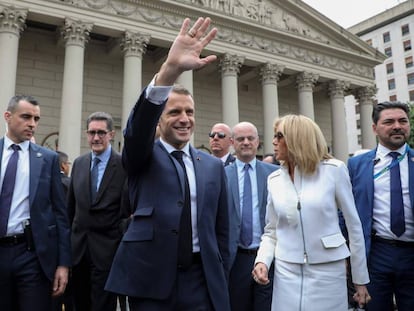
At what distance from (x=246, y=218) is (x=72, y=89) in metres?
14.7

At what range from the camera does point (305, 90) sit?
2528 centimetres

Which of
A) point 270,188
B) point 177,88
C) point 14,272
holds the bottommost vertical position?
point 14,272

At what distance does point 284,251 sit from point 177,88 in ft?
5.13

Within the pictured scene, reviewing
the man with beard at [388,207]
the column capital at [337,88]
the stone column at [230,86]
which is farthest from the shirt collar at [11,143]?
the column capital at [337,88]

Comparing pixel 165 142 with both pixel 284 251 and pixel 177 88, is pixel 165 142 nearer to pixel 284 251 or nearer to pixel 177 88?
pixel 177 88

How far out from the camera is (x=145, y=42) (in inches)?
772

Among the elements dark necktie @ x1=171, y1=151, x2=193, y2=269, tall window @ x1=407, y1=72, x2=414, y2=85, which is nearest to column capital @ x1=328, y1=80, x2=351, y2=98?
dark necktie @ x1=171, y1=151, x2=193, y2=269

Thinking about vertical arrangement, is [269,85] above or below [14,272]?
above

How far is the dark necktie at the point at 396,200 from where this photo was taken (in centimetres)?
369

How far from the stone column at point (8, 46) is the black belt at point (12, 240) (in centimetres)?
1394

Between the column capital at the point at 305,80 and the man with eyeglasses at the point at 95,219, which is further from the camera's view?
the column capital at the point at 305,80

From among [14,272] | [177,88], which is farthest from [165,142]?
[14,272]

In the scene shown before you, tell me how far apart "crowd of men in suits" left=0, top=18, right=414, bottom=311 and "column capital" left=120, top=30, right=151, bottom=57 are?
1426 centimetres

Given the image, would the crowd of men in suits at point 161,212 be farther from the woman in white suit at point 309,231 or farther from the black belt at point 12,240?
the woman in white suit at point 309,231
